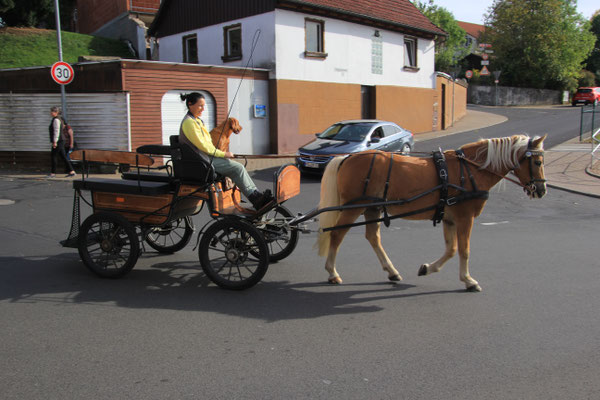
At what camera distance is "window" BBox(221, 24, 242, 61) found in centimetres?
2038

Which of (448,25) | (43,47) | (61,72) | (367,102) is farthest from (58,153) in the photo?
(448,25)

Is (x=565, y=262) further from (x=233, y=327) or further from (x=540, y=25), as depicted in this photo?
(x=540, y=25)

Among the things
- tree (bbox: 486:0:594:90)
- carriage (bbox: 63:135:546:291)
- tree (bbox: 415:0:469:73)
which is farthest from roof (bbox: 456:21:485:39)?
carriage (bbox: 63:135:546:291)

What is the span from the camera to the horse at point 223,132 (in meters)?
5.34

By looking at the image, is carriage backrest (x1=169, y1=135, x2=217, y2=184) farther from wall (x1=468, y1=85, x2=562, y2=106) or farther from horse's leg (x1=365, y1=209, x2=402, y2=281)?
wall (x1=468, y1=85, x2=562, y2=106)

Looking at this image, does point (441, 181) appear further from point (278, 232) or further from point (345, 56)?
point (345, 56)

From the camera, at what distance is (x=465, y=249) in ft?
17.0

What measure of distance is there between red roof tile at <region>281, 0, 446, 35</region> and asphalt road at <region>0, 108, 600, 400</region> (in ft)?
49.5

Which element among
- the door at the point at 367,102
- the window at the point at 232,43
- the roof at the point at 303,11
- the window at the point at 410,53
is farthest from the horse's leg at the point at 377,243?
the window at the point at 410,53

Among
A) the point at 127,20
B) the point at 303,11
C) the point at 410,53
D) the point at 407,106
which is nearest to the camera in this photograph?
the point at 303,11

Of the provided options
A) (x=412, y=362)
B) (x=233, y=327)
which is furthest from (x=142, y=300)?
(x=412, y=362)

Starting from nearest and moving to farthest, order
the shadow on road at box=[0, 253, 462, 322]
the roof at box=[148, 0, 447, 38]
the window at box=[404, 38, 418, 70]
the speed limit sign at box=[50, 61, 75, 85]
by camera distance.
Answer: the shadow on road at box=[0, 253, 462, 322] → the speed limit sign at box=[50, 61, 75, 85] → the roof at box=[148, 0, 447, 38] → the window at box=[404, 38, 418, 70]

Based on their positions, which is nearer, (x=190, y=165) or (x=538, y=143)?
(x=538, y=143)

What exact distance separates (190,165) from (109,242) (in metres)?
1.30
